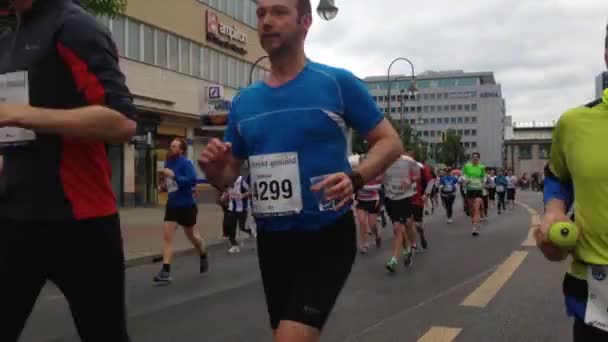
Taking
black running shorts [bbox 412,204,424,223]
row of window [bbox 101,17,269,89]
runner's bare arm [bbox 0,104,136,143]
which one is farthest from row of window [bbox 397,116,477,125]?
runner's bare arm [bbox 0,104,136,143]

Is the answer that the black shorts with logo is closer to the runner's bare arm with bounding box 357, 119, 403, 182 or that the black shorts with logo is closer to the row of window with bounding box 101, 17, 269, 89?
the runner's bare arm with bounding box 357, 119, 403, 182

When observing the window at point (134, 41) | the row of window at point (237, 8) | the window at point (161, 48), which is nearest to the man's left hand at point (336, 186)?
the window at point (134, 41)

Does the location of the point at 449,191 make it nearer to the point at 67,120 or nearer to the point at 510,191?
the point at 510,191

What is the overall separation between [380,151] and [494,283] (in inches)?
230

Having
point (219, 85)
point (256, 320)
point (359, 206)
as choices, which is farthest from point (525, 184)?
point (256, 320)

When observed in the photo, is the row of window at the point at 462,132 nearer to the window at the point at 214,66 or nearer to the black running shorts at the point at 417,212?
the window at the point at 214,66

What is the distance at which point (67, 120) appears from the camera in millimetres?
2209

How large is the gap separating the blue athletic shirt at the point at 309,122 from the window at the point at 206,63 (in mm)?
30608

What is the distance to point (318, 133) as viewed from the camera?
9.29 ft

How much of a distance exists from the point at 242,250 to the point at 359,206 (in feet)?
7.76

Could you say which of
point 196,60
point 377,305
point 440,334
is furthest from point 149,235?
point 196,60

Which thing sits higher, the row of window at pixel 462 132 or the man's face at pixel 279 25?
the row of window at pixel 462 132

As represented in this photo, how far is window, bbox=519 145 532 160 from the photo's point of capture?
5501 inches

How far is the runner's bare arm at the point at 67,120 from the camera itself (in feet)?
7.20
